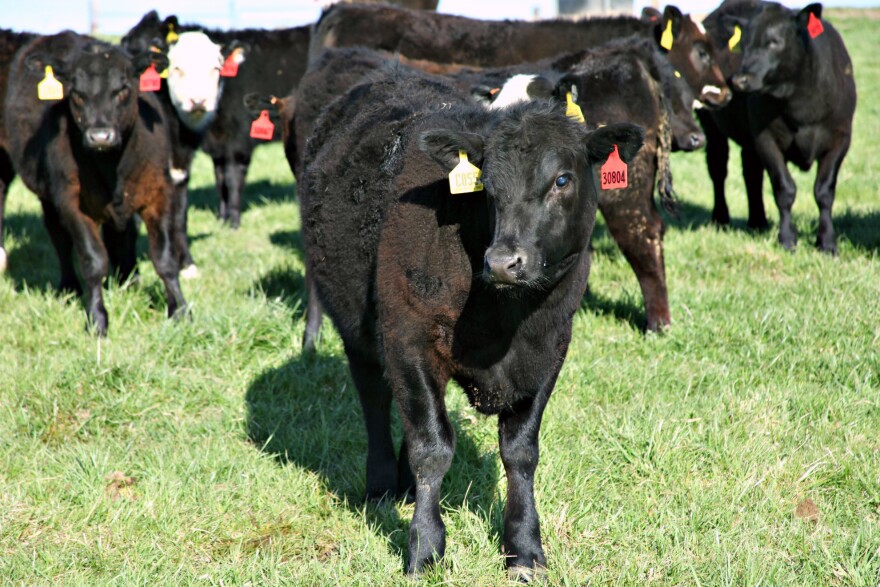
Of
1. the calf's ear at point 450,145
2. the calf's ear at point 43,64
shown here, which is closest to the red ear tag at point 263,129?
the calf's ear at point 43,64

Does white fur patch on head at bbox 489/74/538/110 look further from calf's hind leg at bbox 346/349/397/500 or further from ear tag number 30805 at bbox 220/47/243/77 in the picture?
ear tag number 30805 at bbox 220/47/243/77

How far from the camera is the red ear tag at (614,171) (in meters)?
3.55

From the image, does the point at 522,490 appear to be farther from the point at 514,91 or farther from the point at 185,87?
the point at 185,87

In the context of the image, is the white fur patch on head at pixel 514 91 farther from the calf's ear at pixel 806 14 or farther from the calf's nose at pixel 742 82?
the calf's ear at pixel 806 14

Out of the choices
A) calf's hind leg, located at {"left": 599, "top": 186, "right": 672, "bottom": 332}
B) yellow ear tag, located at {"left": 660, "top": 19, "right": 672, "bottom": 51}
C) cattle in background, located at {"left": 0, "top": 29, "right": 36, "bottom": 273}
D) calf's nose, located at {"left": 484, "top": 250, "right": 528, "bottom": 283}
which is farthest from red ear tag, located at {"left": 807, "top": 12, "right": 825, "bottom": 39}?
cattle in background, located at {"left": 0, "top": 29, "right": 36, "bottom": 273}

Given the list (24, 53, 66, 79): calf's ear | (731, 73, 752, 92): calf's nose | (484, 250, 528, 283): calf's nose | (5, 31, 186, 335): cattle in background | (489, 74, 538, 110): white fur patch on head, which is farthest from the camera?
(731, 73, 752, 92): calf's nose

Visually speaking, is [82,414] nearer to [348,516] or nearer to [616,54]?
[348,516]

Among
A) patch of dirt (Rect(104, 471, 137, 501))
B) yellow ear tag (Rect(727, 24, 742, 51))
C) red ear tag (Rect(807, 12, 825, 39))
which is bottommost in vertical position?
patch of dirt (Rect(104, 471, 137, 501))

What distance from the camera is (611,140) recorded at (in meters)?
3.44

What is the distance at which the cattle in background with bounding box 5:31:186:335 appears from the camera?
252 inches

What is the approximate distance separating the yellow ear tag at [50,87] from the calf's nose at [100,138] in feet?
1.66

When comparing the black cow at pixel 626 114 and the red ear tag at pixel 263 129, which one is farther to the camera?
the red ear tag at pixel 263 129

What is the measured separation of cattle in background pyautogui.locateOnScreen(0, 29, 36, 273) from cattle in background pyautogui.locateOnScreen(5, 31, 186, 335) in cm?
121

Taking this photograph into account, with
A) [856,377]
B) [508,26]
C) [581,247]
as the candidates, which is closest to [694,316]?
[856,377]
